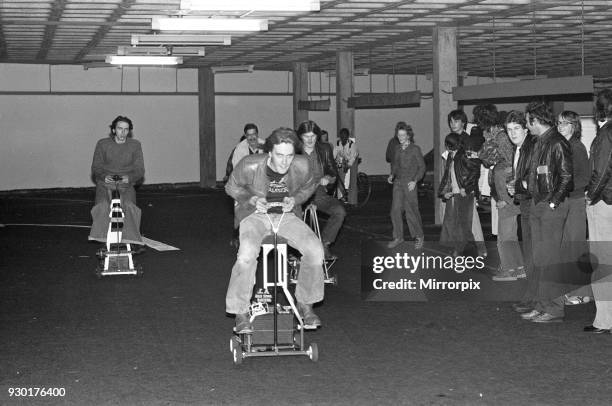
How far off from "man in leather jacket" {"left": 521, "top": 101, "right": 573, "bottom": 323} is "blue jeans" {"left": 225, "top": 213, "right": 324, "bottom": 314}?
2010 mm

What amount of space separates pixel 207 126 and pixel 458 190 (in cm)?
1926

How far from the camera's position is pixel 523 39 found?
2022 centimetres

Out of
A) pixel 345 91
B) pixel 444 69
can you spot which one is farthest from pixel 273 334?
pixel 345 91

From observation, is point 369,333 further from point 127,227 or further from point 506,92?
point 506,92

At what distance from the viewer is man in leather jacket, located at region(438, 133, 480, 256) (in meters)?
11.3

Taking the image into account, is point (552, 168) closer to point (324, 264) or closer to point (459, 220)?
point (324, 264)

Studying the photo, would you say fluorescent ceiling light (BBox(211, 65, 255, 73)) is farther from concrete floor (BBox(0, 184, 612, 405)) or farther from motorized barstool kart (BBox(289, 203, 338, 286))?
motorized barstool kart (BBox(289, 203, 338, 286))

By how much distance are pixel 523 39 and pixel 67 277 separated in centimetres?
1228

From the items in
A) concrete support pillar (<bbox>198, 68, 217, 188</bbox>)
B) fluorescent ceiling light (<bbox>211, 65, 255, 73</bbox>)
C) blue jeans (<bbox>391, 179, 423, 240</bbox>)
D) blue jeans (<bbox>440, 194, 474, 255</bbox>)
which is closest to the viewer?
blue jeans (<bbox>440, 194, 474, 255</bbox>)

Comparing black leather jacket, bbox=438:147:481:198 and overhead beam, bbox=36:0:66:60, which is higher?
overhead beam, bbox=36:0:66:60

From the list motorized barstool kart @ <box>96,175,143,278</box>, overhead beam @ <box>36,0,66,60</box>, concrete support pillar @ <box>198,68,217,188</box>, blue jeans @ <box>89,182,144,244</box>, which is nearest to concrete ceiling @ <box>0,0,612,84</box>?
overhead beam @ <box>36,0,66,60</box>

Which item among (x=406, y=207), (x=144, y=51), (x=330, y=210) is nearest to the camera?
(x=330, y=210)

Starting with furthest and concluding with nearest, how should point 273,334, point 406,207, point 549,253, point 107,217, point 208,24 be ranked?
point 406,207 < point 208,24 < point 107,217 < point 549,253 < point 273,334

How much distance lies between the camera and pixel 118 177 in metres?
11.5
